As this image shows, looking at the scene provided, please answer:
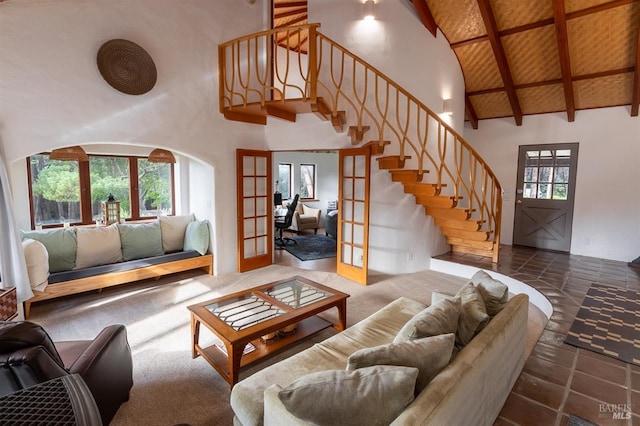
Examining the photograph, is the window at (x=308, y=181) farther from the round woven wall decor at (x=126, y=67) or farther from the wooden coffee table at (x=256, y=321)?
the wooden coffee table at (x=256, y=321)

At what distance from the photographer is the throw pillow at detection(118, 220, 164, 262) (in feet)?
15.0

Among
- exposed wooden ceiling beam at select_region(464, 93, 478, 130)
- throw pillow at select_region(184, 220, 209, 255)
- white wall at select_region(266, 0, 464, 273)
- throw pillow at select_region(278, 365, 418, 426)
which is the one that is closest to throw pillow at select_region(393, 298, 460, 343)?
throw pillow at select_region(278, 365, 418, 426)

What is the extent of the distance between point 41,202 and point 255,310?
4214 mm

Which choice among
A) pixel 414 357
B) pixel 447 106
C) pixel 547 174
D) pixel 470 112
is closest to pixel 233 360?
pixel 414 357

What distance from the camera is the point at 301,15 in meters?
6.92

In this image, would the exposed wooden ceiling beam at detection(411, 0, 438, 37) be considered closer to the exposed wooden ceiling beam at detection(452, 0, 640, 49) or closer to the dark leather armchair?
the exposed wooden ceiling beam at detection(452, 0, 640, 49)

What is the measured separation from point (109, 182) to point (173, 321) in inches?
128

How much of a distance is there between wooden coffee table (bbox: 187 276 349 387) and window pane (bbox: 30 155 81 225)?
12.0 feet

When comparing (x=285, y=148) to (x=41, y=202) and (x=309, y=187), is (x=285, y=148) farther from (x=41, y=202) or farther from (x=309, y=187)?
(x=309, y=187)

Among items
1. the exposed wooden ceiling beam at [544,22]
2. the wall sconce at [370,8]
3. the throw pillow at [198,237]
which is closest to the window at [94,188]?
the throw pillow at [198,237]

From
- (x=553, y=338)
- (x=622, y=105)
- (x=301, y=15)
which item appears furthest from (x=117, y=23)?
(x=622, y=105)

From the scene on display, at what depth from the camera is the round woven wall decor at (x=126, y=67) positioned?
376 cm

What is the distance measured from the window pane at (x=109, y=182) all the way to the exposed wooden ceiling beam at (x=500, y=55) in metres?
6.16

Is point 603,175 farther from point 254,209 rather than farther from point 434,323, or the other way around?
point 254,209
